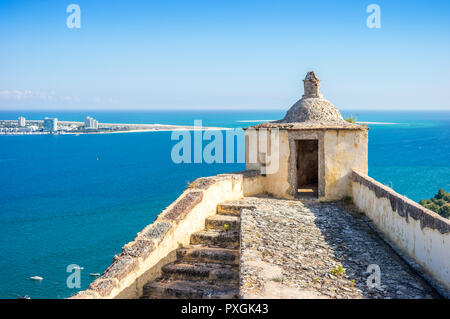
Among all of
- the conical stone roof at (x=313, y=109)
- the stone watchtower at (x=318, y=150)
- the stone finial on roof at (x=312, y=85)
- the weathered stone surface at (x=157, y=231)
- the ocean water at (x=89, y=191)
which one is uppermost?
the stone finial on roof at (x=312, y=85)

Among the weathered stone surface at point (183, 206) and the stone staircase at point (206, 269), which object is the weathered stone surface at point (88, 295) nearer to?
the stone staircase at point (206, 269)

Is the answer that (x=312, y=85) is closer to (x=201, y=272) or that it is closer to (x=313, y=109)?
(x=313, y=109)

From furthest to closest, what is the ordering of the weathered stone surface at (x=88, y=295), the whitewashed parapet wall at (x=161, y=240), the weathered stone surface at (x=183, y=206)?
1. the weathered stone surface at (x=183, y=206)
2. the whitewashed parapet wall at (x=161, y=240)
3. the weathered stone surface at (x=88, y=295)

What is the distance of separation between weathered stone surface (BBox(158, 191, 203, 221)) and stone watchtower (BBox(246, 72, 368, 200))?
10.1ft

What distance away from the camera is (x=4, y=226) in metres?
46.3

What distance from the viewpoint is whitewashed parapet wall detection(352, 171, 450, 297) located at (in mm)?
5402

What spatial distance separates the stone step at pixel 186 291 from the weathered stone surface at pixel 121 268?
56cm

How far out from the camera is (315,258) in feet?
20.4

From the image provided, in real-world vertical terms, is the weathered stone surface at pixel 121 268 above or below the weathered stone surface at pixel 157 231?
below

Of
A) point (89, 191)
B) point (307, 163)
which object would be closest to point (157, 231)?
point (307, 163)

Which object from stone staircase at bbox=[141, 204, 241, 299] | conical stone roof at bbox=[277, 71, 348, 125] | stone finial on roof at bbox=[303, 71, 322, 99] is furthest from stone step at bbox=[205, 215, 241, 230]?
stone finial on roof at bbox=[303, 71, 322, 99]

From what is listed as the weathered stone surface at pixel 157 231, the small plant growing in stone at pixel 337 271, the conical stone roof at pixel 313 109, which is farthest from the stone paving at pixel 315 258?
the conical stone roof at pixel 313 109

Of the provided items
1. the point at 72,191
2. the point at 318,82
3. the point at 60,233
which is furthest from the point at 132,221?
the point at 318,82

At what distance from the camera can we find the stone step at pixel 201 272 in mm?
6953
